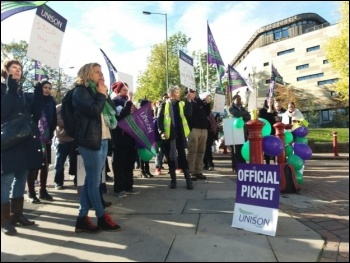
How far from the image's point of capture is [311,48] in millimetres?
59812

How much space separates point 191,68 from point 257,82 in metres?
59.5

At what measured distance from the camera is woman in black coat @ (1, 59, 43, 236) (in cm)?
393

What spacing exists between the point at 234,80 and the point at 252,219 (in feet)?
27.0

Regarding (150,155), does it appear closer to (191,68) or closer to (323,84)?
(191,68)

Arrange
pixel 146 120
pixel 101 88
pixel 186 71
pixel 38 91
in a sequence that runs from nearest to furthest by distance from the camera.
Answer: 1. pixel 101 88
2. pixel 38 91
3. pixel 146 120
4. pixel 186 71

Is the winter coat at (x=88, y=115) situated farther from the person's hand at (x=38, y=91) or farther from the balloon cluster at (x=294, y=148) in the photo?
the balloon cluster at (x=294, y=148)

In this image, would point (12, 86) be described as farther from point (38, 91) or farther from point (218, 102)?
point (218, 102)

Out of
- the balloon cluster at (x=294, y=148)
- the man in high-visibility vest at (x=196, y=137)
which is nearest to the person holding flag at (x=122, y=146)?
the man in high-visibility vest at (x=196, y=137)

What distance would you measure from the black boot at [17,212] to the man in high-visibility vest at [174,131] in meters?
2.98

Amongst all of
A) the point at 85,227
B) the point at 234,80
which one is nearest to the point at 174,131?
the point at 85,227

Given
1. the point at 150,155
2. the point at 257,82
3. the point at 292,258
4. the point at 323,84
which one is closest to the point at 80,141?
the point at 292,258

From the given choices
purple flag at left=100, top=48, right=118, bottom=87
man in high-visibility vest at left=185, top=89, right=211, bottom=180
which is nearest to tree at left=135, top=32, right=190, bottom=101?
purple flag at left=100, top=48, right=118, bottom=87

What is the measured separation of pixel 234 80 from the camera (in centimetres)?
1177

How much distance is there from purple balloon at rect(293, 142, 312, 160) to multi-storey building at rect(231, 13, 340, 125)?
50.1 m
